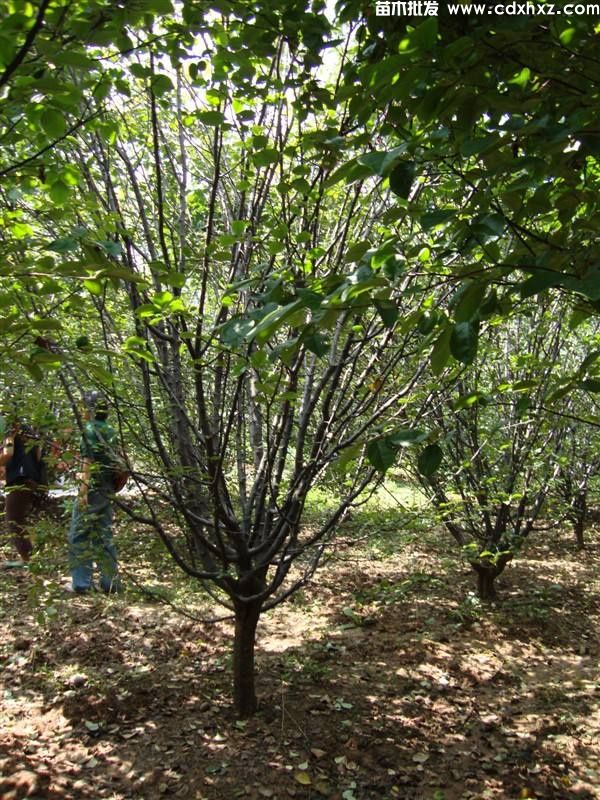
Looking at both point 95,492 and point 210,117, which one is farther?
point 95,492

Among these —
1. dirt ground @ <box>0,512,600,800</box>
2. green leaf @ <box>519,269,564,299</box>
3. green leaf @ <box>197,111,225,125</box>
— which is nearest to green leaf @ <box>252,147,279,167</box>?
green leaf @ <box>197,111,225,125</box>

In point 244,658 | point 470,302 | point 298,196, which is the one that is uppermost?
point 298,196

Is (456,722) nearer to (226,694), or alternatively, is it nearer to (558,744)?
(558,744)

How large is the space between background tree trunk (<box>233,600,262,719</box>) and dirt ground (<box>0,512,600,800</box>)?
0.33 feet

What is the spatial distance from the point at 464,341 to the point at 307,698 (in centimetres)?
328

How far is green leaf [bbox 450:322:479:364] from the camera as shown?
3.92 feet

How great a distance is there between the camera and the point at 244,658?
3375 mm

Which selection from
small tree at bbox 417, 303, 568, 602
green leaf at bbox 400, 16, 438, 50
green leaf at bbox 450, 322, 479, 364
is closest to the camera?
green leaf at bbox 400, 16, 438, 50

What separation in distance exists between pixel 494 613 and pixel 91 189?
506 cm

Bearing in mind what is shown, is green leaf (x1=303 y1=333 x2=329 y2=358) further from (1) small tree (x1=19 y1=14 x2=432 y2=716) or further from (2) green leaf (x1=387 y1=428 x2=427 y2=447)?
(2) green leaf (x1=387 y1=428 x2=427 y2=447)

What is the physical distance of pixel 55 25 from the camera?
1.50 metres

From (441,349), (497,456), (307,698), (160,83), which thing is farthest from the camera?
(497,456)

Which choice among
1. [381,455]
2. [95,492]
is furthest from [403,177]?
[95,492]

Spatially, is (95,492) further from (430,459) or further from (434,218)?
(434,218)
